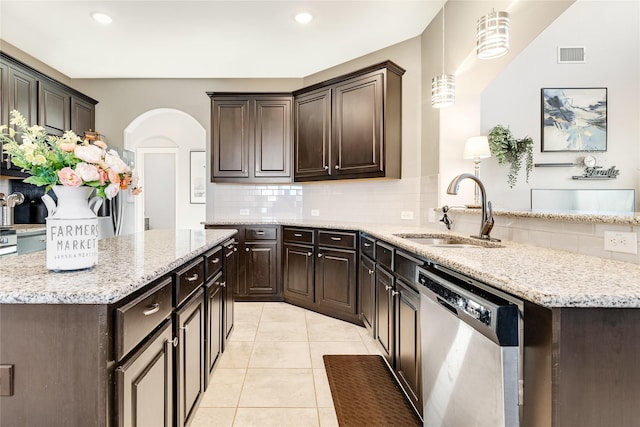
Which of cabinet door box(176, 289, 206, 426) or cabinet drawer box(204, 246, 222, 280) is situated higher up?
cabinet drawer box(204, 246, 222, 280)

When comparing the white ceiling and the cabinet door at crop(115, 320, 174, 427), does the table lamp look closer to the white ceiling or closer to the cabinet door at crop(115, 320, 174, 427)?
the white ceiling

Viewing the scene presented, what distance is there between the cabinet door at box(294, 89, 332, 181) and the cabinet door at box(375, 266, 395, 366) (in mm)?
1658

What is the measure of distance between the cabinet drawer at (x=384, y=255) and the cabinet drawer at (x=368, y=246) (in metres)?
0.12

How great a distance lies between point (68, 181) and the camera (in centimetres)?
106

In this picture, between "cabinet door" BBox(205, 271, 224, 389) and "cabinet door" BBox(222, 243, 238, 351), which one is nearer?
"cabinet door" BBox(205, 271, 224, 389)

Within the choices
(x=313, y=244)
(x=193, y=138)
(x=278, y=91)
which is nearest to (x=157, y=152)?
(x=193, y=138)

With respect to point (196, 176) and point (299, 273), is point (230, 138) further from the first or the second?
point (196, 176)

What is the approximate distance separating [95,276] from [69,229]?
0.19 meters

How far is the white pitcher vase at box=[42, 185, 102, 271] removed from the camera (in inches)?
43.5

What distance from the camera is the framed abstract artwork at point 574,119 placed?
4.11m

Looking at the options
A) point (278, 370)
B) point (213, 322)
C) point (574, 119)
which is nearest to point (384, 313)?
point (278, 370)

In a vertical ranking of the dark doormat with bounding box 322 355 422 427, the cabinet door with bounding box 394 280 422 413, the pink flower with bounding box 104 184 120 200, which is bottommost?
the dark doormat with bounding box 322 355 422 427

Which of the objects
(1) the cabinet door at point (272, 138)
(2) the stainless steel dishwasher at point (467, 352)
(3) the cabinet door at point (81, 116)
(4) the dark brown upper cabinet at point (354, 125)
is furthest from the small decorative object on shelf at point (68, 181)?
(3) the cabinet door at point (81, 116)

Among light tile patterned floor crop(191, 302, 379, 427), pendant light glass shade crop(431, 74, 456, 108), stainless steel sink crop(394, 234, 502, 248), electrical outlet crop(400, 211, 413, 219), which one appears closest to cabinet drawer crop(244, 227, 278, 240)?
light tile patterned floor crop(191, 302, 379, 427)
